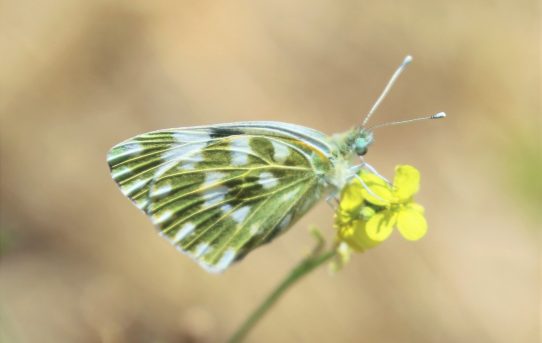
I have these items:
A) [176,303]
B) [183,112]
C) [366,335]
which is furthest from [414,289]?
[183,112]

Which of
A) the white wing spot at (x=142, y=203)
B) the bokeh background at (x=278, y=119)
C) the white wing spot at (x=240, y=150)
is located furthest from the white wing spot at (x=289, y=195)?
the bokeh background at (x=278, y=119)

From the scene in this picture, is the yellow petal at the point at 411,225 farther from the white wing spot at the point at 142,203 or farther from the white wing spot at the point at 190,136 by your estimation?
the white wing spot at the point at 142,203

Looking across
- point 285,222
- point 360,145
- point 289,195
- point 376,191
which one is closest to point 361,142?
point 360,145

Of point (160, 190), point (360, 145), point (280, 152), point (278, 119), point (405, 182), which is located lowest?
point (160, 190)

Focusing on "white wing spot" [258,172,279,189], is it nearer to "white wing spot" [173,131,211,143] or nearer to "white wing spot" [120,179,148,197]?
"white wing spot" [173,131,211,143]

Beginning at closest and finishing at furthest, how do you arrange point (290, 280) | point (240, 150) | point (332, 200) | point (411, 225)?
point (411, 225) → point (290, 280) → point (332, 200) → point (240, 150)

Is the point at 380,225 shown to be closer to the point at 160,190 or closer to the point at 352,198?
the point at 352,198
